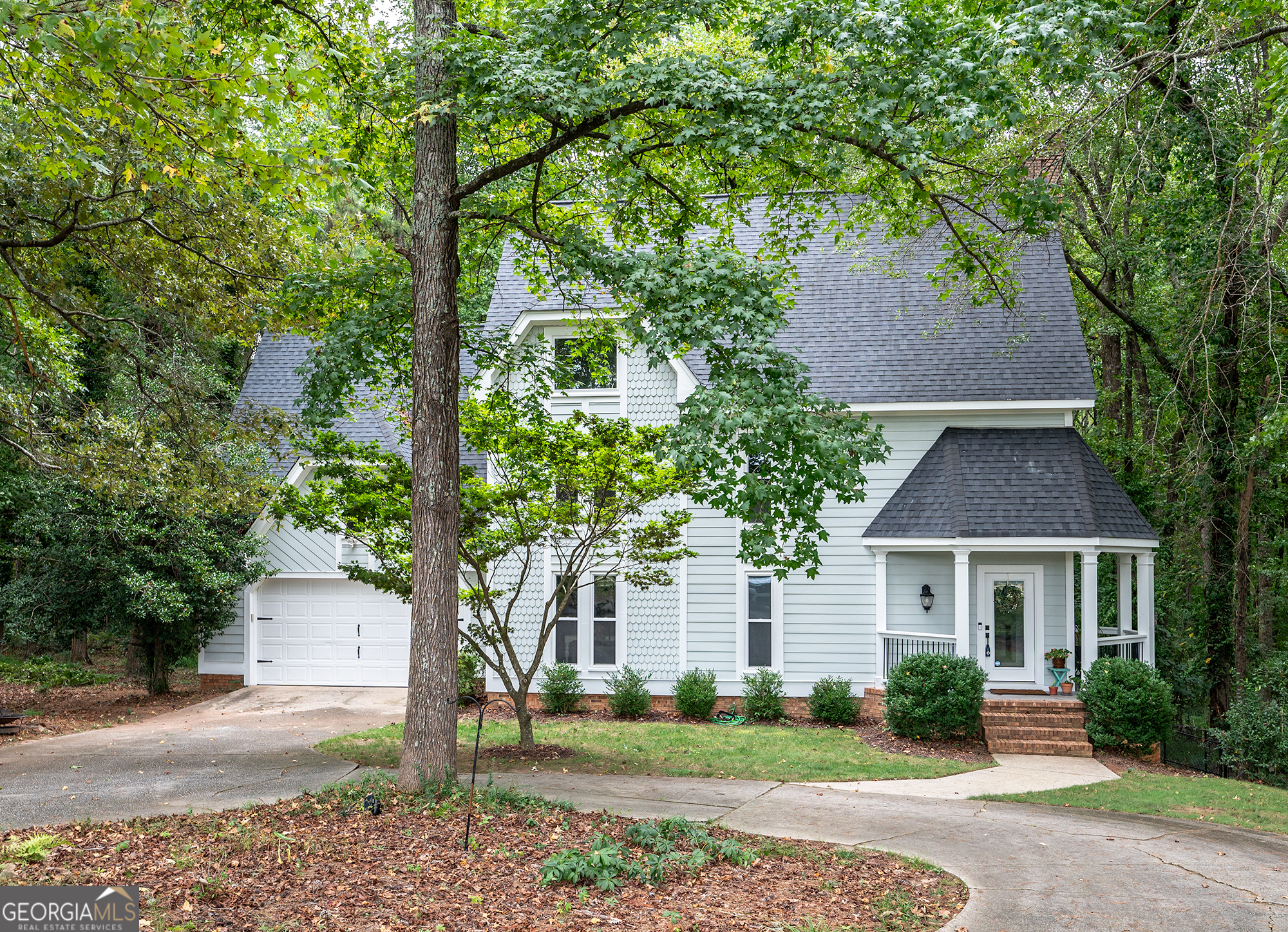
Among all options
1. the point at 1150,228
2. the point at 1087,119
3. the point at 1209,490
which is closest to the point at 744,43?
the point at 1150,228

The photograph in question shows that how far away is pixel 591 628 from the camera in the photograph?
1506cm

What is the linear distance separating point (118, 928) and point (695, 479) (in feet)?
22.0

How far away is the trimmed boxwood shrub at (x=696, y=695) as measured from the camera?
46.2 feet

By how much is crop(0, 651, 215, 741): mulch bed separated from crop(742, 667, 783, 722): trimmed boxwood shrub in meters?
9.55

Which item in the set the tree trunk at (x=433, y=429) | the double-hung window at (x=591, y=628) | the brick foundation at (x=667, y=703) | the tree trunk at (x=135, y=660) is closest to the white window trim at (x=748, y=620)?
the brick foundation at (x=667, y=703)

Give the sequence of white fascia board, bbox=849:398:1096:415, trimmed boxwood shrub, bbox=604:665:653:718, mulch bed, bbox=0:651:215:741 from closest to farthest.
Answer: mulch bed, bbox=0:651:215:741, white fascia board, bbox=849:398:1096:415, trimmed boxwood shrub, bbox=604:665:653:718

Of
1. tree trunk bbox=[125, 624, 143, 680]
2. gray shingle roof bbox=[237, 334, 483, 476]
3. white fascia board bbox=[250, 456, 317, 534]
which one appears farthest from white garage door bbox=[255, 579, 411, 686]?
tree trunk bbox=[125, 624, 143, 680]

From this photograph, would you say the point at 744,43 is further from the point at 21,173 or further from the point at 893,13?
the point at 21,173

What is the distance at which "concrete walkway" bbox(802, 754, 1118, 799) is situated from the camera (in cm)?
968

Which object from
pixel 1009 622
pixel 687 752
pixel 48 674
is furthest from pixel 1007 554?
pixel 48 674

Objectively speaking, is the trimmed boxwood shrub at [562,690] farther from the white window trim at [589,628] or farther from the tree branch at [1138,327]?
the tree branch at [1138,327]

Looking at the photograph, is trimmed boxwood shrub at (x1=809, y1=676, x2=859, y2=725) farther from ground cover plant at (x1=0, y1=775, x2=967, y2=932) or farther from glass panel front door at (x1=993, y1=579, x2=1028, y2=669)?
ground cover plant at (x1=0, y1=775, x2=967, y2=932)

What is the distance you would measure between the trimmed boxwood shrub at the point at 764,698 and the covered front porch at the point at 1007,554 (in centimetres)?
171

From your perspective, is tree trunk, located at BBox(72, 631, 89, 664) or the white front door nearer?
the white front door
